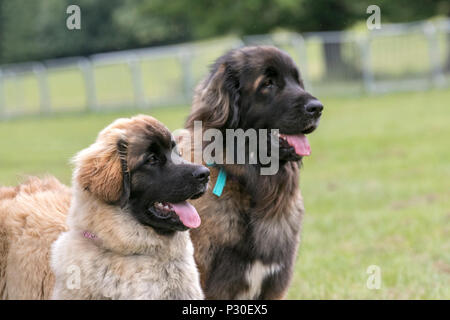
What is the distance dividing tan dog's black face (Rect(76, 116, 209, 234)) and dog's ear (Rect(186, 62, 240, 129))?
0.72 m

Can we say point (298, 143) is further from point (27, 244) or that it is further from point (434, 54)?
point (434, 54)

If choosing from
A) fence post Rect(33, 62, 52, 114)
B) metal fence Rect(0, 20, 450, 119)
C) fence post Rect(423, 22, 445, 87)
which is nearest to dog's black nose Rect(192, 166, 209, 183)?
metal fence Rect(0, 20, 450, 119)

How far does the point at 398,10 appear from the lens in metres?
27.8

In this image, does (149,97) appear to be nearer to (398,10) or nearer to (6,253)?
(398,10)

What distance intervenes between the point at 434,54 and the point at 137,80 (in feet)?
37.4

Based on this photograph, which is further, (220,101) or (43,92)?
(43,92)

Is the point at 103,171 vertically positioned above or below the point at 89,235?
above

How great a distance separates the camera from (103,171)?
3691 mm

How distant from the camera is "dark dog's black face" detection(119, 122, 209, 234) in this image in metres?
3.74

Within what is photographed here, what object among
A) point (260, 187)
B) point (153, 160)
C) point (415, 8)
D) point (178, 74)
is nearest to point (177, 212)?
point (153, 160)

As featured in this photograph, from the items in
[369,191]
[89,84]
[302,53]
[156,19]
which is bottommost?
[369,191]

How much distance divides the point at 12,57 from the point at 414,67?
95.1 ft

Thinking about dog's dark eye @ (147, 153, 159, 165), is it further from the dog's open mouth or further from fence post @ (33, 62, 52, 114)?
fence post @ (33, 62, 52, 114)

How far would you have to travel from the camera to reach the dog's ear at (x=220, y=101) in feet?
14.7
